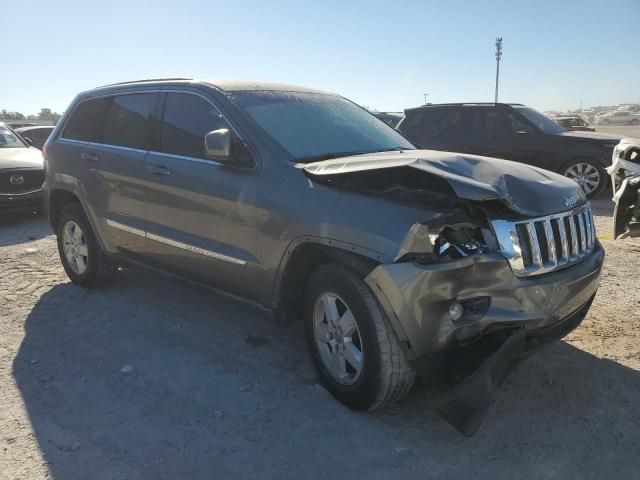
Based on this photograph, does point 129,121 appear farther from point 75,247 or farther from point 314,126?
point 314,126

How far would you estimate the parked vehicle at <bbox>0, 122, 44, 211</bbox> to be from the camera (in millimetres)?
8648

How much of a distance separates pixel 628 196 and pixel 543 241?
3089 mm

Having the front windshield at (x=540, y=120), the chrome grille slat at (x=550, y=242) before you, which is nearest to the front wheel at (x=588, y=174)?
the front windshield at (x=540, y=120)

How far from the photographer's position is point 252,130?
362 centimetres

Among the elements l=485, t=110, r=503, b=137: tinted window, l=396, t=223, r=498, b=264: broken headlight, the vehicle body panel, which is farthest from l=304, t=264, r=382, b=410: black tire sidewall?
l=485, t=110, r=503, b=137: tinted window

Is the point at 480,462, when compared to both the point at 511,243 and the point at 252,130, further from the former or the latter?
the point at 252,130

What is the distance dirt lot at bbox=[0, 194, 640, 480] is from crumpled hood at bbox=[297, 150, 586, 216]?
116 centimetres

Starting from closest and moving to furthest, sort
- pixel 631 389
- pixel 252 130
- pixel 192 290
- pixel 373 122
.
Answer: pixel 631 389
pixel 252 130
pixel 373 122
pixel 192 290

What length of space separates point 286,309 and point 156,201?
1.48 meters

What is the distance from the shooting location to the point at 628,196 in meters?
5.33

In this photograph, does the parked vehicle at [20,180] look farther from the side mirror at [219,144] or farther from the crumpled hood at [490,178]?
the crumpled hood at [490,178]

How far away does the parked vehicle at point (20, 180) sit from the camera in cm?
865

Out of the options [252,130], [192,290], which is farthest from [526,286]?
[192,290]

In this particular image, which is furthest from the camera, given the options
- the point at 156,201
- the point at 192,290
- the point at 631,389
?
the point at 192,290
